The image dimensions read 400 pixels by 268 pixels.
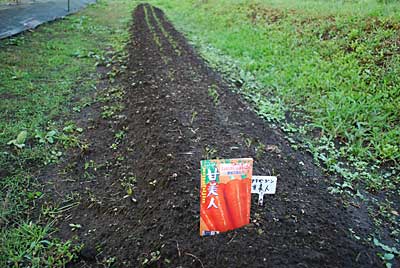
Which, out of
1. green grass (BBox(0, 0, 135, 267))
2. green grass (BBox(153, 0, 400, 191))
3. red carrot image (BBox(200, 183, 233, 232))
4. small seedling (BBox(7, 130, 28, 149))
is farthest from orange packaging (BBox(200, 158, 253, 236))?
small seedling (BBox(7, 130, 28, 149))

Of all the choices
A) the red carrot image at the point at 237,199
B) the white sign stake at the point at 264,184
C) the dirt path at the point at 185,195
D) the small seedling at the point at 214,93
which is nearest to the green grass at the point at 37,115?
the dirt path at the point at 185,195

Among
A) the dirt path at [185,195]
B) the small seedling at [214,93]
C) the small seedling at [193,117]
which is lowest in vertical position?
the dirt path at [185,195]

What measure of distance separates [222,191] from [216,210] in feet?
0.42

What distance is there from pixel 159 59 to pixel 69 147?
278 centimetres

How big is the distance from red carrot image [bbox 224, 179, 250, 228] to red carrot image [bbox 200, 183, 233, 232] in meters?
0.03

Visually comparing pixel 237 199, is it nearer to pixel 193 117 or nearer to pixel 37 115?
pixel 193 117

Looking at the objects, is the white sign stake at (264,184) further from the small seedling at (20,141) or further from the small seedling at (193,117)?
the small seedling at (20,141)

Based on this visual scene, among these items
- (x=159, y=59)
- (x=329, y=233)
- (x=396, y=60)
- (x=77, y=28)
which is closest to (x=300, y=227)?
(x=329, y=233)

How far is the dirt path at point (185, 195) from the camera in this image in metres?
1.89

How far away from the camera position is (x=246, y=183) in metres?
1.78

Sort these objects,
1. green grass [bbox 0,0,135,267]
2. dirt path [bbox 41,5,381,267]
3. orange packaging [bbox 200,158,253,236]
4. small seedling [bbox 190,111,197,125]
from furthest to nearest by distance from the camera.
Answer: small seedling [bbox 190,111,197,125] → green grass [bbox 0,0,135,267] → dirt path [bbox 41,5,381,267] → orange packaging [bbox 200,158,253,236]

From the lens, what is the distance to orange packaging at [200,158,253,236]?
1.70 metres

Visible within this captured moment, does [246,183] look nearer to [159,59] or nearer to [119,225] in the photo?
[119,225]

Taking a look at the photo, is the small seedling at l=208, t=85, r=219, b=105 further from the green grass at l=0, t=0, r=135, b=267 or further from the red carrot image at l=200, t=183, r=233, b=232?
the red carrot image at l=200, t=183, r=233, b=232
